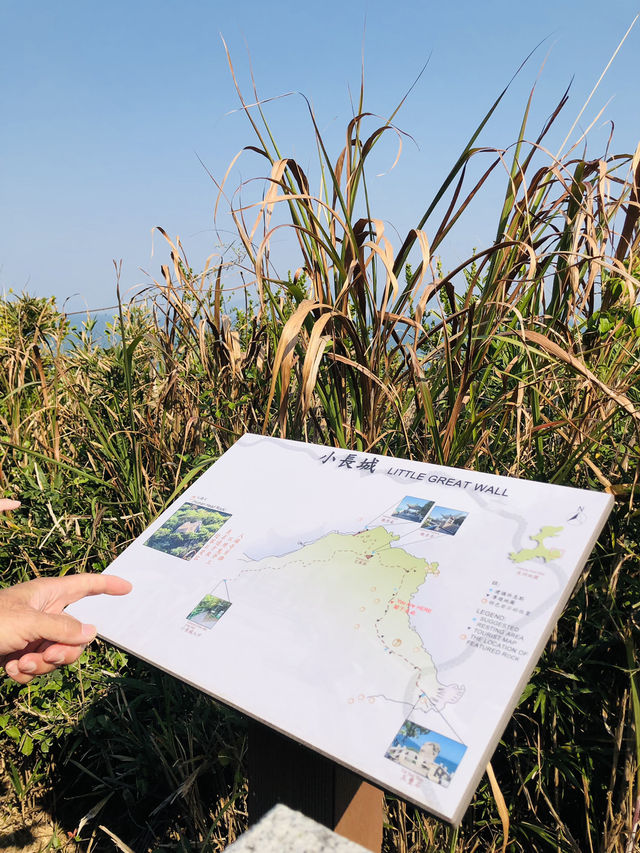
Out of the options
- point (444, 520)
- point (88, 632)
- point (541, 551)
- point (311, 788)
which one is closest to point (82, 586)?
point (88, 632)

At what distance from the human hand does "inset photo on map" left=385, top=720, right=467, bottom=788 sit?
65 cm

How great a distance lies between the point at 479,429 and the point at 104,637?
108cm

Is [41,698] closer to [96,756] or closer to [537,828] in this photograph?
[96,756]

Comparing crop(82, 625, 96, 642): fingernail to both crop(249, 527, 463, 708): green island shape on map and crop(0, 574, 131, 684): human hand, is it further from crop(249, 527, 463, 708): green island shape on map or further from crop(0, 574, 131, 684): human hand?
crop(249, 527, 463, 708): green island shape on map

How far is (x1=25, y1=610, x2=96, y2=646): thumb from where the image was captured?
3.82 feet

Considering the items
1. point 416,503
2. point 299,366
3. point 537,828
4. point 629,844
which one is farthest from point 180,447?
point 629,844

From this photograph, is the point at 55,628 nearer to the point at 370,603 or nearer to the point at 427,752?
the point at 370,603

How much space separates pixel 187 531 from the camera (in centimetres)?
143

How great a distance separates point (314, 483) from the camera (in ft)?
4.61

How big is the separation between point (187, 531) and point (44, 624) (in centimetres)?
36

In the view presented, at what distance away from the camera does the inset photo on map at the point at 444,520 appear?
3.83 feet

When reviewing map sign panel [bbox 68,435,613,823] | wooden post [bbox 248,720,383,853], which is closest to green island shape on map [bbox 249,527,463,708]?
map sign panel [bbox 68,435,613,823]

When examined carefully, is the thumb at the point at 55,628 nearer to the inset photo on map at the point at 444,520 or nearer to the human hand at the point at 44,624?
the human hand at the point at 44,624

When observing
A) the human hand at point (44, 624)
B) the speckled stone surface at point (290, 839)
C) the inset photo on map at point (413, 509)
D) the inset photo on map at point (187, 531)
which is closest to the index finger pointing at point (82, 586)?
the human hand at point (44, 624)
